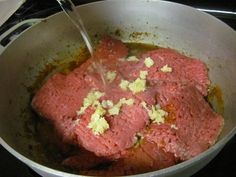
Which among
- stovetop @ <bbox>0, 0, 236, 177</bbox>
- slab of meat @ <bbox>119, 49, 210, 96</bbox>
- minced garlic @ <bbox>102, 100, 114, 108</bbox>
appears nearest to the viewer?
stovetop @ <bbox>0, 0, 236, 177</bbox>

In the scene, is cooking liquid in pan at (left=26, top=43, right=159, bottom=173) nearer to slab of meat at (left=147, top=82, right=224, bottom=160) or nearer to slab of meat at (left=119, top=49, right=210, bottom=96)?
slab of meat at (left=119, top=49, right=210, bottom=96)

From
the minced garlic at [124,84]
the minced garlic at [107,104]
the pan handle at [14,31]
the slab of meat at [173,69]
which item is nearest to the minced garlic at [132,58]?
the slab of meat at [173,69]

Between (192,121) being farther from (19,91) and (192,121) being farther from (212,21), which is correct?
(19,91)

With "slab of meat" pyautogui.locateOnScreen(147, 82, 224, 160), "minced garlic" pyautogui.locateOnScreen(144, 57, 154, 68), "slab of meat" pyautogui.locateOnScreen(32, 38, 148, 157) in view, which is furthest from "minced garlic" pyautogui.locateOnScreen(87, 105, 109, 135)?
"minced garlic" pyautogui.locateOnScreen(144, 57, 154, 68)

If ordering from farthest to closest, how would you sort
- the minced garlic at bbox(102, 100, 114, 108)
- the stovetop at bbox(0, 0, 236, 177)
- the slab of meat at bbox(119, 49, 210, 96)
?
the slab of meat at bbox(119, 49, 210, 96), the minced garlic at bbox(102, 100, 114, 108), the stovetop at bbox(0, 0, 236, 177)

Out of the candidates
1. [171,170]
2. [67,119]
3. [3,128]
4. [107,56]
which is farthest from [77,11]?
[171,170]
